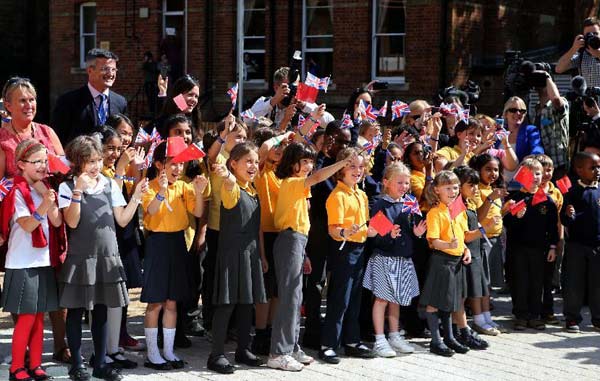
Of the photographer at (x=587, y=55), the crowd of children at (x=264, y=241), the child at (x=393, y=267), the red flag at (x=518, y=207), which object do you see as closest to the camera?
the crowd of children at (x=264, y=241)

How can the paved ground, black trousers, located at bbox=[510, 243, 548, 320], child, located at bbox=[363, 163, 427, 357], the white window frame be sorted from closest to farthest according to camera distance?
1. the paved ground
2. child, located at bbox=[363, 163, 427, 357]
3. black trousers, located at bbox=[510, 243, 548, 320]
4. the white window frame

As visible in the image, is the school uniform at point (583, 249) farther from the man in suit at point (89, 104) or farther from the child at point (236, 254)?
the man in suit at point (89, 104)

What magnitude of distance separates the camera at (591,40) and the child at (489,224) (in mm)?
2043

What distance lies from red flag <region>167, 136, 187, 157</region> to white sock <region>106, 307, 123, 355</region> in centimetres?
117

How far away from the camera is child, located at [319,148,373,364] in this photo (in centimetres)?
654

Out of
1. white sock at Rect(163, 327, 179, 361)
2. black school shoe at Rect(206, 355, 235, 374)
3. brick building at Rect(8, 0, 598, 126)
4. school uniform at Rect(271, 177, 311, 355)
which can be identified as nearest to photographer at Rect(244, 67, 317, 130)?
school uniform at Rect(271, 177, 311, 355)

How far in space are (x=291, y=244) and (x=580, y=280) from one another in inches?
124

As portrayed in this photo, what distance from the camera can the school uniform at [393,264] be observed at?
6.85 m

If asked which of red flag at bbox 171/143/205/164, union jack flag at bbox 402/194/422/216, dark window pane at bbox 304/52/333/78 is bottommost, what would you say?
union jack flag at bbox 402/194/422/216

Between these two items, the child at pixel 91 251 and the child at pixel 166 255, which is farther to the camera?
the child at pixel 166 255

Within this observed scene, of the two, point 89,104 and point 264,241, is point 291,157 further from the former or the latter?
point 89,104

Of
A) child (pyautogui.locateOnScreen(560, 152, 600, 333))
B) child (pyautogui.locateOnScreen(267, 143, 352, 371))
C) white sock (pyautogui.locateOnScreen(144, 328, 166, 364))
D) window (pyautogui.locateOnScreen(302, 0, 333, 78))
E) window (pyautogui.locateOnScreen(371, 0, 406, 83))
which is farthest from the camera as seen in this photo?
window (pyautogui.locateOnScreen(302, 0, 333, 78))

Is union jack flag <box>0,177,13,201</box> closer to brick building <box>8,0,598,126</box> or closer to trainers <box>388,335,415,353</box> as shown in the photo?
trainers <box>388,335,415,353</box>

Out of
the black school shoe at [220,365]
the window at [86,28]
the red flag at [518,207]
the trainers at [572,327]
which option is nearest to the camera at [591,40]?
the red flag at [518,207]
